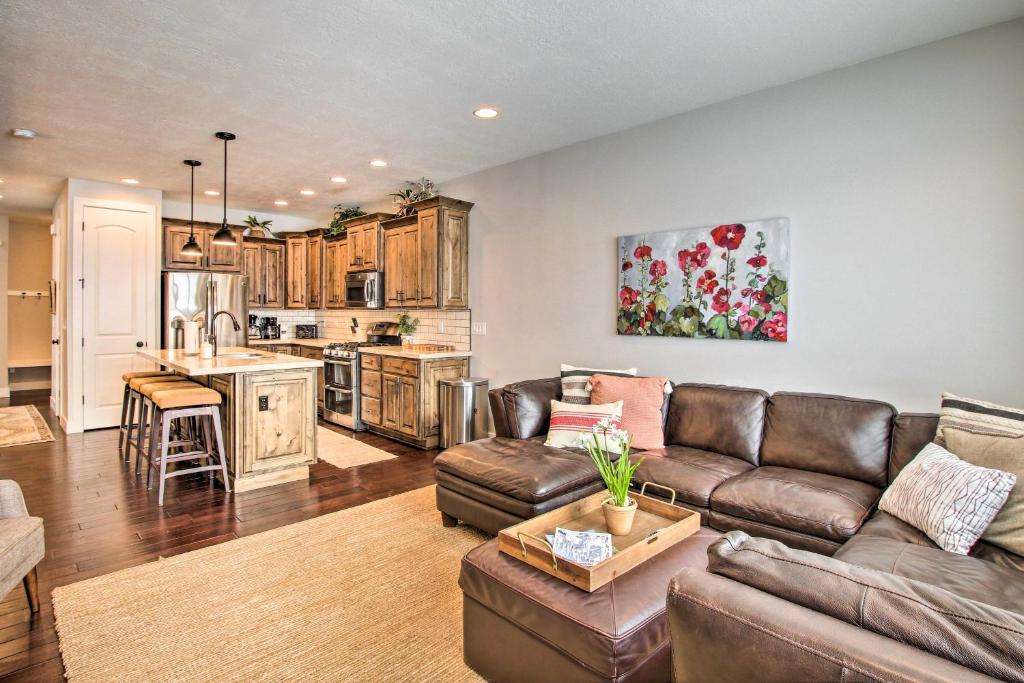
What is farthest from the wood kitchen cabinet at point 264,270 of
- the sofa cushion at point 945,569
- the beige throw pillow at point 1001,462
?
the beige throw pillow at point 1001,462

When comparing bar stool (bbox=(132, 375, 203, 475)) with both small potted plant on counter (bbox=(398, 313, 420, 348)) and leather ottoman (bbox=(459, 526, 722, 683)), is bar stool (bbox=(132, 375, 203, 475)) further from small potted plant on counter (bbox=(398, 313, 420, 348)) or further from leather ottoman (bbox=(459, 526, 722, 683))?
leather ottoman (bbox=(459, 526, 722, 683))

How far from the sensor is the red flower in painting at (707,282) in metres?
3.67

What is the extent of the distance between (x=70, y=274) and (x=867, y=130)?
23.6 feet

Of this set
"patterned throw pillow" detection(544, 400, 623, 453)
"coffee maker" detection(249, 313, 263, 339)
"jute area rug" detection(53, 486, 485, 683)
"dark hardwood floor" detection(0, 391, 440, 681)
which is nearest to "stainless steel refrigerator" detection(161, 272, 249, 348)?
"coffee maker" detection(249, 313, 263, 339)

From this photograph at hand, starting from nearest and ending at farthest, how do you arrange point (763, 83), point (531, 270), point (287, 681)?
point (287, 681)
point (763, 83)
point (531, 270)

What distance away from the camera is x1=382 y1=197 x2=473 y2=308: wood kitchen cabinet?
212 inches

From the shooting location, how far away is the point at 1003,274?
2662 mm

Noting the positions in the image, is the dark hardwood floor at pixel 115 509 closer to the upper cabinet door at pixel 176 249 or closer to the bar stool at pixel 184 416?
the bar stool at pixel 184 416

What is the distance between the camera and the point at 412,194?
6.04 meters

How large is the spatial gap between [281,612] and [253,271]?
6148mm

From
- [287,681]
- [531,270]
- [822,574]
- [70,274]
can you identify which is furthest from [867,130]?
[70,274]

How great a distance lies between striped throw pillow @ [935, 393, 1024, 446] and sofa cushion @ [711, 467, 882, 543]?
1.48 ft

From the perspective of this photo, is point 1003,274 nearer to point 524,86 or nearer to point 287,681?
point 524,86

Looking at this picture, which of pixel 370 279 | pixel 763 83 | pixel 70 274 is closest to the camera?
pixel 763 83
